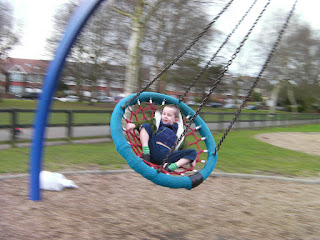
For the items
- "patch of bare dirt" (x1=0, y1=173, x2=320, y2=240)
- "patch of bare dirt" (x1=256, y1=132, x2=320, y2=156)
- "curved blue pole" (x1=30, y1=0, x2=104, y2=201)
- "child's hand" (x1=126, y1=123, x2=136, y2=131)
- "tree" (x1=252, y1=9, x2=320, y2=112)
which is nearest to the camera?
"patch of bare dirt" (x1=0, y1=173, x2=320, y2=240)

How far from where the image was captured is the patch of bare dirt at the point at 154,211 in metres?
2.93

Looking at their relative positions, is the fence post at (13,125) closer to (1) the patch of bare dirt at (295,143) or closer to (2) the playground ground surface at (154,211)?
(2) the playground ground surface at (154,211)

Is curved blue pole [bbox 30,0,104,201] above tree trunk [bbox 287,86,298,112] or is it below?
above

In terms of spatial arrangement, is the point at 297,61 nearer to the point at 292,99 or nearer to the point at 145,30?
the point at 292,99

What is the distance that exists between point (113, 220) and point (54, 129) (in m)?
5.39

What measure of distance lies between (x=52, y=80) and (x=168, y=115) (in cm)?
153

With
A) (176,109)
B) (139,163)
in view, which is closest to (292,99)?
(176,109)

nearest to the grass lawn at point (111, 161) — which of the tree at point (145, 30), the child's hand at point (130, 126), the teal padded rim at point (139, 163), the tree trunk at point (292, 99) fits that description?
the child's hand at point (130, 126)

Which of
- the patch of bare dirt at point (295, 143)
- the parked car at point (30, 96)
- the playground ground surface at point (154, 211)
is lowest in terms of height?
the parked car at point (30, 96)

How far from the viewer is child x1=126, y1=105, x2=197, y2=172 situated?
12.0ft

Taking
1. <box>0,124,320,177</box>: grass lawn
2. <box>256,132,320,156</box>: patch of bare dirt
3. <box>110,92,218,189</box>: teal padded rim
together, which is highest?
<box>110,92,218,189</box>: teal padded rim

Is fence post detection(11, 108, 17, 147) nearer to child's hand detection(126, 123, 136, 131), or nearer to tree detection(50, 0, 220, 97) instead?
tree detection(50, 0, 220, 97)

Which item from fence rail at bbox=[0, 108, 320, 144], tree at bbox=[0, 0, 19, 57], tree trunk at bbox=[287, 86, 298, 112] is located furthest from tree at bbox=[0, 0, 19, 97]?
tree trunk at bbox=[287, 86, 298, 112]

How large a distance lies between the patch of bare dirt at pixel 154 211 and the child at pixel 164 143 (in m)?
0.57
